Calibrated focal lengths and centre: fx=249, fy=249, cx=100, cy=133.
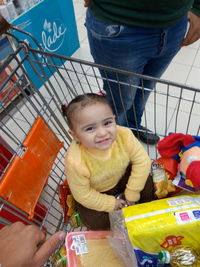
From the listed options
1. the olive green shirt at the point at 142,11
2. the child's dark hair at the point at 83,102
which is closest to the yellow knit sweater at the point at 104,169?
the child's dark hair at the point at 83,102

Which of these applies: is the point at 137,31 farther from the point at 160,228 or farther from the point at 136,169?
the point at 160,228

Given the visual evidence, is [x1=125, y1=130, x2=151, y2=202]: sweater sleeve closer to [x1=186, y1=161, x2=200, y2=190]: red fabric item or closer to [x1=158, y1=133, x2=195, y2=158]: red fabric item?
[x1=158, y1=133, x2=195, y2=158]: red fabric item

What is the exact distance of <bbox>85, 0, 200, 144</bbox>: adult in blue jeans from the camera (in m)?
0.92

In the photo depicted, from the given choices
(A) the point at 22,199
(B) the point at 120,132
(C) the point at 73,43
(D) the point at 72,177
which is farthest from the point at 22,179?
(C) the point at 73,43

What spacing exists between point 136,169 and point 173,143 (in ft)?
0.65

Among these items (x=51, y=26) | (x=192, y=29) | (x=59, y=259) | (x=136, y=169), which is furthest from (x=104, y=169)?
(x=51, y=26)

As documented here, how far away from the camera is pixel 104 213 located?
113 centimetres

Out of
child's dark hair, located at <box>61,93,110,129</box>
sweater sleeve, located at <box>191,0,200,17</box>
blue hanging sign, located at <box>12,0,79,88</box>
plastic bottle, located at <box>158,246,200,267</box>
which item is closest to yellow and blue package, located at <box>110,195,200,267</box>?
plastic bottle, located at <box>158,246,200,267</box>

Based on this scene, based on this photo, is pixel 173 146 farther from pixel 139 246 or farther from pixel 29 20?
pixel 29 20

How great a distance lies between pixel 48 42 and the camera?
236cm

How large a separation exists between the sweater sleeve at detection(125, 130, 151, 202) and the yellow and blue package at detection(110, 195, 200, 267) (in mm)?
172

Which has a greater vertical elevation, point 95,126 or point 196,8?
point 196,8

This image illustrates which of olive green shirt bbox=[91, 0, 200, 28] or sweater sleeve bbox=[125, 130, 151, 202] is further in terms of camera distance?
sweater sleeve bbox=[125, 130, 151, 202]

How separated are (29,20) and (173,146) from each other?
1.67 metres
